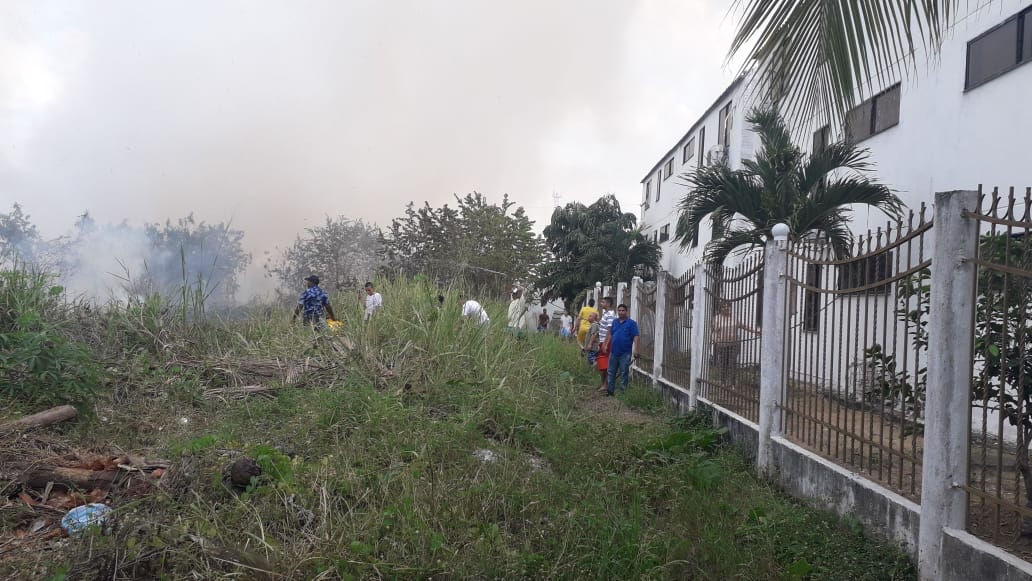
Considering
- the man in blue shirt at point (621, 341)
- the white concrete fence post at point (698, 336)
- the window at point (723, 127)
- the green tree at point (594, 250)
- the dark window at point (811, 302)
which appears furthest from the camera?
the green tree at point (594, 250)

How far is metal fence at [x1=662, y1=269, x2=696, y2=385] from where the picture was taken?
8133mm

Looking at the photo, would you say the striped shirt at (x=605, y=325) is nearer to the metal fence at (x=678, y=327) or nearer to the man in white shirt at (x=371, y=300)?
the metal fence at (x=678, y=327)

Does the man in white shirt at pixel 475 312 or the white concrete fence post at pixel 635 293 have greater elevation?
the white concrete fence post at pixel 635 293

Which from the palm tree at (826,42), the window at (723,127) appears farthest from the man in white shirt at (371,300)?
the window at (723,127)

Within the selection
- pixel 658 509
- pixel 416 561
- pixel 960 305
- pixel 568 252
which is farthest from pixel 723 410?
pixel 568 252

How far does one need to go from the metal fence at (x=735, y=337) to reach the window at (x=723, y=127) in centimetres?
1040

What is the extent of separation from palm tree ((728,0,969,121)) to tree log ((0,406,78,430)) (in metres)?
5.06

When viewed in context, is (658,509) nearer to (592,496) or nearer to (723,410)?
(592,496)

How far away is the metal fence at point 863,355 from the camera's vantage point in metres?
3.57

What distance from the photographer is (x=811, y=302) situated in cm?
478

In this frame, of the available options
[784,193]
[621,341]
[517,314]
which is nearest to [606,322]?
[621,341]

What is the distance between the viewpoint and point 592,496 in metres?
4.26

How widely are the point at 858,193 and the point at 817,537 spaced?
5.91 m

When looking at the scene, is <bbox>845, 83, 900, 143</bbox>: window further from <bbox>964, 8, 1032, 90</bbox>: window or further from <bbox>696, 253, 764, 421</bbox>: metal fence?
<bbox>696, 253, 764, 421</bbox>: metal fence
